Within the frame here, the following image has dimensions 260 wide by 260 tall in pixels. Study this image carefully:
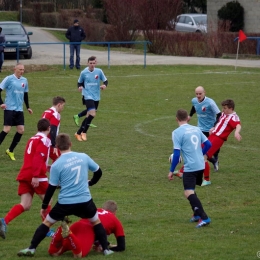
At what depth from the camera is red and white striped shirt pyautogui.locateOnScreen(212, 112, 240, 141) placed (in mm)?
12566

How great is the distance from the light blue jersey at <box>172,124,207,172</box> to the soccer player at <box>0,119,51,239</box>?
Result: 179cm

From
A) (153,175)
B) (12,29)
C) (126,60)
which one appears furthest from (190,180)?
(12,29)

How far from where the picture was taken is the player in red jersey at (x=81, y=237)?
7801 mm

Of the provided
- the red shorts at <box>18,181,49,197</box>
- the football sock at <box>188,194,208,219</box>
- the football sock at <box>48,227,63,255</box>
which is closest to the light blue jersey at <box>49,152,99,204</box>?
the football sock at <box>48,227,63,255</box>

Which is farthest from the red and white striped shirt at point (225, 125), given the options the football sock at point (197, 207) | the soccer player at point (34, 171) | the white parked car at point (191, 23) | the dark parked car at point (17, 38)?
the white parked car at point (191, 23)

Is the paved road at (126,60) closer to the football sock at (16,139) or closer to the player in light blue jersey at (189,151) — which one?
the football sock at (16,139)

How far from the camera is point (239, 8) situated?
146 feet

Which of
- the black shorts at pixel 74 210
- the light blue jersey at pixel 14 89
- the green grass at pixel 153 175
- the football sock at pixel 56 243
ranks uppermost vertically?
the light blue jersey at pixel 14 89

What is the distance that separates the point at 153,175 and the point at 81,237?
5123 mm

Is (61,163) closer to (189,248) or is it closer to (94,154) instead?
(189,248)

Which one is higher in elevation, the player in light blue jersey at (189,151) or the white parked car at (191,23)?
the player in light blue jersey at (189,151)

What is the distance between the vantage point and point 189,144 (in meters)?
9.43

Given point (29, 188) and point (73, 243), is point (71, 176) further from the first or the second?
point (29, 188)

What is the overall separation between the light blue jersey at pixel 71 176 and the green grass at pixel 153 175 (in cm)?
75
